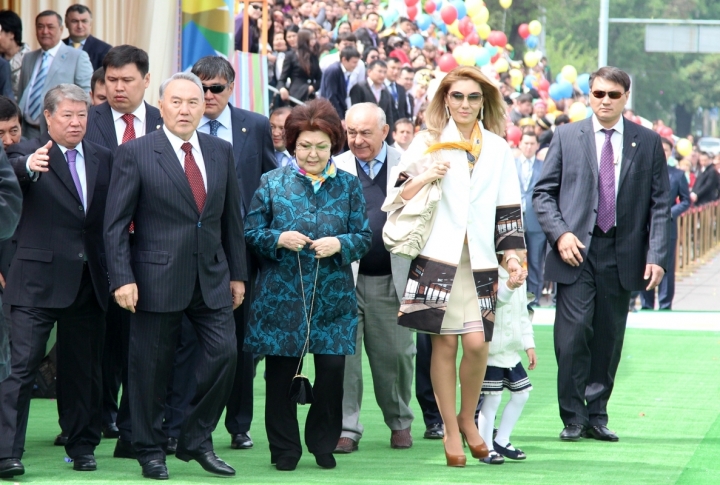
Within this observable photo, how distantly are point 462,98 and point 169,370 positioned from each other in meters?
2.00

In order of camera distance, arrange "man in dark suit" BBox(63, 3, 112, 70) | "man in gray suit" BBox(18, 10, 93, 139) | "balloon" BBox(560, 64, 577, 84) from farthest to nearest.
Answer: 1. "balloon" BBox(560, 64, 577, 84)
2. "man in dark suit" BBox(63, 3, 112, 70)
3. "man in gray suit" BBox(18, 10, 93, 139)

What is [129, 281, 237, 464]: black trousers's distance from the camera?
18.5 feet

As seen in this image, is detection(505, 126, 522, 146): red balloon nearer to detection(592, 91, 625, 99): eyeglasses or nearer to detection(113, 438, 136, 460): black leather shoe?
detection(592, 91, 625, 99): eyeglasses

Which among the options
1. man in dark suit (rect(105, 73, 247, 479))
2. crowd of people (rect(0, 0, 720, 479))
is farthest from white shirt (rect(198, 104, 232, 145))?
man in dark suit (rect(105, 73, 247, 479))

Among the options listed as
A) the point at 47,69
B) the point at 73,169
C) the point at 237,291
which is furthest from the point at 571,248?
the point at 47,69

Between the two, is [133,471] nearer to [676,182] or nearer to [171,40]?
[171,40]

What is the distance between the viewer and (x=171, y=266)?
5.59 metres

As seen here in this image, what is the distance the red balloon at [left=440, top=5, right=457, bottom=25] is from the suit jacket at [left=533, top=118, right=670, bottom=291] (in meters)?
13.5

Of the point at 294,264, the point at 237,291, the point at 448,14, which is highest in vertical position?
the point at 448,14

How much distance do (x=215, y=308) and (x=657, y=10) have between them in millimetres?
11798

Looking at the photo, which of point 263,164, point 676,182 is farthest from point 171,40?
point 676,182

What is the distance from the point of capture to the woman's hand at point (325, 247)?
19.3 ft

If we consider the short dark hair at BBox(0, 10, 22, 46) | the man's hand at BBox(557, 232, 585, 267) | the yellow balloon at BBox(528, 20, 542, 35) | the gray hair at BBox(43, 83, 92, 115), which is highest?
the yellow balloon at BBox(528, 20, 542, 35)

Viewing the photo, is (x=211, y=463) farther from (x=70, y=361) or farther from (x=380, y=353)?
(x=380, y=353)
